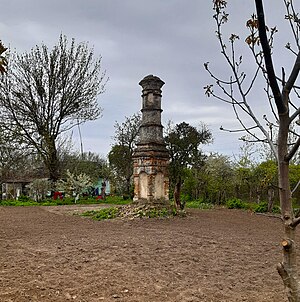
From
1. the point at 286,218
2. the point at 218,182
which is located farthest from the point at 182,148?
the point at 286,218

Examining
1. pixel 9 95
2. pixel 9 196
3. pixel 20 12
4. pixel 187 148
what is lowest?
pixel 9 196

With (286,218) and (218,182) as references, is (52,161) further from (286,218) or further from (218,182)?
(286,218)

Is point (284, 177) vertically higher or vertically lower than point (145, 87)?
lower

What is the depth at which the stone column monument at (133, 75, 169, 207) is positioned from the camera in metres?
12.7

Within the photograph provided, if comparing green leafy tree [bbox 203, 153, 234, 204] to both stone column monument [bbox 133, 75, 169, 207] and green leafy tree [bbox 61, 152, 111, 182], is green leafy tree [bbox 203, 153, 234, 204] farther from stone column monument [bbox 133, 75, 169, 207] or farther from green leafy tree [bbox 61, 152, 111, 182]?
green leafy tree [bbox 61, 152, 111, 182]

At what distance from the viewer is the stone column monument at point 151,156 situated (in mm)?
12695

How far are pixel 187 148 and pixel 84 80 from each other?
8.30 metres

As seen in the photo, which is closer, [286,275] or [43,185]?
[286,275]

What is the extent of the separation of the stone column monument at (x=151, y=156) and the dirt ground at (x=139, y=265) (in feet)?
12.4

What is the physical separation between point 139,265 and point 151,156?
7.60 meters

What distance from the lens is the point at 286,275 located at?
2.15 meters

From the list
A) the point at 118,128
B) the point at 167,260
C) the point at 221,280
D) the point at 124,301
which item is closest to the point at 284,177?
the point at 124,301

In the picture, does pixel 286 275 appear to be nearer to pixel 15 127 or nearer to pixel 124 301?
pixel 124 301

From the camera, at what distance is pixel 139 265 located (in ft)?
17.2
